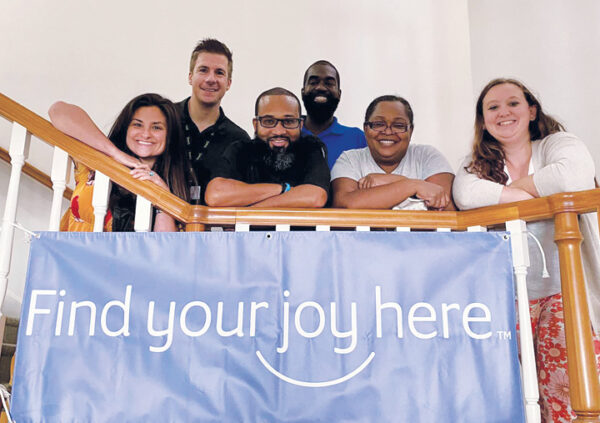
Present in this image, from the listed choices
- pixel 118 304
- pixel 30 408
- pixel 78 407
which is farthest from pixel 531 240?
pixel 30 408

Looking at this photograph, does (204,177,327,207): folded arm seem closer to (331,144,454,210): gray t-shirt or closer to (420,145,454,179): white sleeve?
(331,144,454,210): gray t-shirt

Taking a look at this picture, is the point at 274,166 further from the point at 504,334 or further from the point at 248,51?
the point at 248,51

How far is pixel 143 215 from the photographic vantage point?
5.89 feet

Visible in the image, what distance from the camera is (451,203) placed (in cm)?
211

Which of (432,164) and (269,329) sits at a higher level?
(432,164)

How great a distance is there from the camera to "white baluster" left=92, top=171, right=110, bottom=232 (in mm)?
1773

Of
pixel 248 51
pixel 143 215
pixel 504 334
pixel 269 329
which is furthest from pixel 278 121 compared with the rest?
pixel 248 51

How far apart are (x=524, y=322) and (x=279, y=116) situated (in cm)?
118

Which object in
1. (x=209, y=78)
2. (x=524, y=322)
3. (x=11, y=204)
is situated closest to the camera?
(x=524, y=322)

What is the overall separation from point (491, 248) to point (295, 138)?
36.2 inches

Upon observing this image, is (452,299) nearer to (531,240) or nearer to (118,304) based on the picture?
(531,240)

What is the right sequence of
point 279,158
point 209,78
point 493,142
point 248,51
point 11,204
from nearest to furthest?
point 11,204, point 493,142, point 279,158, point 209,78, point 248,51

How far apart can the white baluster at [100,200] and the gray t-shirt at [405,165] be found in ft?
2.92

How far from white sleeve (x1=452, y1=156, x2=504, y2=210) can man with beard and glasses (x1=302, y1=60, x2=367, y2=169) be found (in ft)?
2.82
